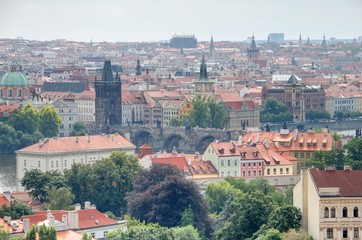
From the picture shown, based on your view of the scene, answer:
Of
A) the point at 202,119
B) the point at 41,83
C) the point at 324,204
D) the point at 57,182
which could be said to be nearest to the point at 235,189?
the point at 57,182

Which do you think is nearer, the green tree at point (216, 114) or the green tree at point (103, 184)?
the green tree at point (103, 184)

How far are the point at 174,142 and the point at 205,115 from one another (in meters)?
4.32

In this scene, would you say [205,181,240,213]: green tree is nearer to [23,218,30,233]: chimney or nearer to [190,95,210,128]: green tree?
[23,218,30,233]: chimney

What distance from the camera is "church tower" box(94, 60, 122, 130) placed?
10424 cm

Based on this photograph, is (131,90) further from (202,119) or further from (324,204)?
(324,204)

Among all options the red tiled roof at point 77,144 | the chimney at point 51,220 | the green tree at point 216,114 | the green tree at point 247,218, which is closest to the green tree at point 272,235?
the green tree at point 247,218

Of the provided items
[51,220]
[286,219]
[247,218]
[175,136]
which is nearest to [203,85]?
[175,136]

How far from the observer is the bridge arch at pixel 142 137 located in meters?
99.1

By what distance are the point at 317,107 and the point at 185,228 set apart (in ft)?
250

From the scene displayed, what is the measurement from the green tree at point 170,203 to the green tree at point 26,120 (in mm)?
45856

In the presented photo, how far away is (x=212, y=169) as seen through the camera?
206 feet

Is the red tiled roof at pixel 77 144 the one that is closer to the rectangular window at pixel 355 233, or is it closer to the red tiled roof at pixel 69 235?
the red tiled roof at pixel 69 235

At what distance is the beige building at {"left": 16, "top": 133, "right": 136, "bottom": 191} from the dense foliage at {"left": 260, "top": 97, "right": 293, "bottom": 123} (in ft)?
140

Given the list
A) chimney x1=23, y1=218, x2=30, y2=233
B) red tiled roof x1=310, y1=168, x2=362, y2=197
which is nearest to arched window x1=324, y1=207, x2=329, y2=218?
red tiled roof x1=310, y1=168, x2=362, y2=197
